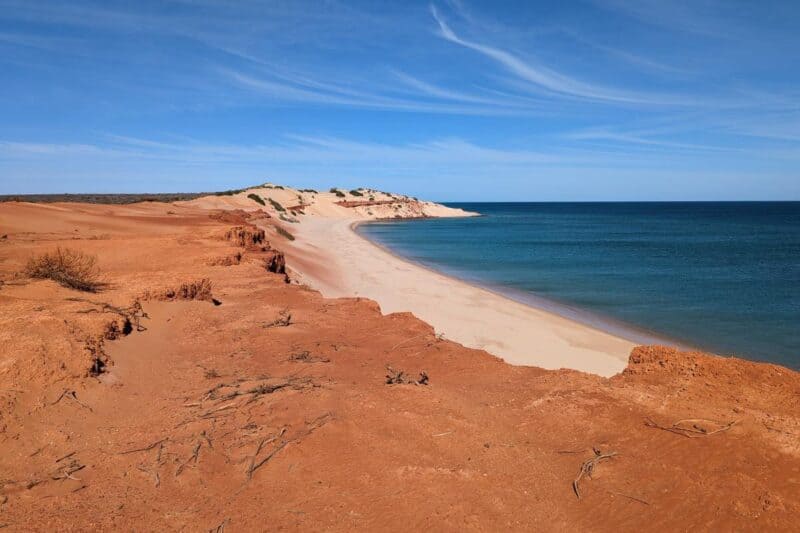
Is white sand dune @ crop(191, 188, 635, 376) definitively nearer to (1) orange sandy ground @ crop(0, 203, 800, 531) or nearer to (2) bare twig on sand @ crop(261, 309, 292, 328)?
(2) bare twig on sand @ crop(261, 309, 292, 328)

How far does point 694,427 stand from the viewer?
477 cm

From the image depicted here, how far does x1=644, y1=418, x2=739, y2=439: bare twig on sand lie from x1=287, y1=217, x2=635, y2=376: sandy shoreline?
728 cm

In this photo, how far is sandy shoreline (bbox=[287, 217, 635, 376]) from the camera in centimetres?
1319

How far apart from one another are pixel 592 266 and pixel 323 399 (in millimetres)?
28376

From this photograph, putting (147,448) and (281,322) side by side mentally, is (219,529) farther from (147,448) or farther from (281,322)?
(281,322)

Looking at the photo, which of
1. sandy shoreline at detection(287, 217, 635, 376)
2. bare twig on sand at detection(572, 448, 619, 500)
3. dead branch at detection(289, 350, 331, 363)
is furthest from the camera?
sandy shoreline at detection(287, 217, 635, 376)

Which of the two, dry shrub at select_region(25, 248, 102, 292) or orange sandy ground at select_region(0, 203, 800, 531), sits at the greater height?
dry shrub at select_region(25, 248, 102, 292)

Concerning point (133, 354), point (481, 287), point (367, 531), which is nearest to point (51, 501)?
point (367, 531)

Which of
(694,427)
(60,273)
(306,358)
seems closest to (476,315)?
(306,358)

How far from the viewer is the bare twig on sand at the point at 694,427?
4.64 meters

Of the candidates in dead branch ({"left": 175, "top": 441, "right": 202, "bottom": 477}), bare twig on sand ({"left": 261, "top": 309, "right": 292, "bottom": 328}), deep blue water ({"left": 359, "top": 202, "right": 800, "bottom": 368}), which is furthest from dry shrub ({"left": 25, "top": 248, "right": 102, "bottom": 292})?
deep blue water ({"left": 359, "top": 202, "right": 800, "bottom": 368})

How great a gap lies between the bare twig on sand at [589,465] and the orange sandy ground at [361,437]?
0.04 m

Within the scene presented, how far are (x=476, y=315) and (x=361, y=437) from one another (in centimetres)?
1276

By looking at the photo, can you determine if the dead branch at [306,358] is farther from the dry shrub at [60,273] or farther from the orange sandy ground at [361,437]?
the dry shrub at [60,273]
